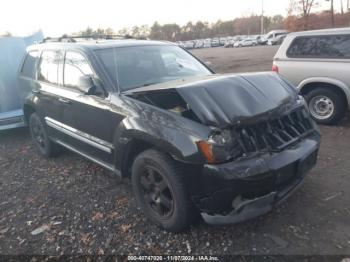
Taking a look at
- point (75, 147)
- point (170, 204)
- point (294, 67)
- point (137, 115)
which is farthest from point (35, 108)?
point (294, 67)

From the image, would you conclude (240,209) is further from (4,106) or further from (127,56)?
(4,106)

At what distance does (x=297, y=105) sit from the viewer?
3459 mm

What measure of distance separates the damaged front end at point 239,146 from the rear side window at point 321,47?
12.0ft

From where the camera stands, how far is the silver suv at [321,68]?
6133 millimetres

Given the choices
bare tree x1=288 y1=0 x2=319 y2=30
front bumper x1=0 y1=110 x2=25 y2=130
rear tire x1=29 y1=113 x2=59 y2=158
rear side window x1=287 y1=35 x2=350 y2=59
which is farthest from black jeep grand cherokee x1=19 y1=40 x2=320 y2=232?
bare tree x1=288 y1=0 x2=319 y2=30

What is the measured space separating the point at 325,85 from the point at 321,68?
0.34m

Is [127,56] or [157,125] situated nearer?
[157,125]

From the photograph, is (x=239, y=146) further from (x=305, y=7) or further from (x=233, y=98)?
(x=305, y=7)

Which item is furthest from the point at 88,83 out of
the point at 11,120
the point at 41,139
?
the point at 11,120

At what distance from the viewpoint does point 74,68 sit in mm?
4320

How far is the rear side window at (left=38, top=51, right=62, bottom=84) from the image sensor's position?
4779 millimetres

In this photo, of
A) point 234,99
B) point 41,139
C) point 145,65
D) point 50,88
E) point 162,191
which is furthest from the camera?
point 41,139

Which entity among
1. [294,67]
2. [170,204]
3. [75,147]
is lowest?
[170,204]

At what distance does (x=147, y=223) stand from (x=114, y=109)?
1249 mm
